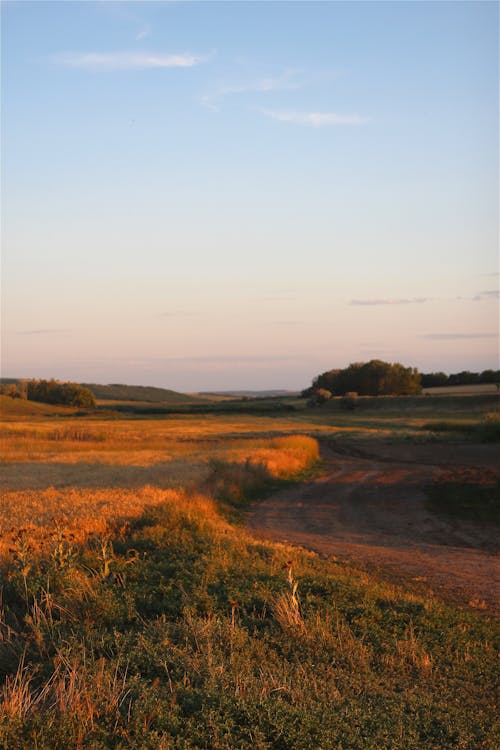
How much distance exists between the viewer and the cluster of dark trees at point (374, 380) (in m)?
110

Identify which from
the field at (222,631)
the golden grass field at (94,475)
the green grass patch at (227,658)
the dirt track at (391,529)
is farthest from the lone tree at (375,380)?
the green grass patch at (227,658)

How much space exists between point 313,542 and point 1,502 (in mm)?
7327

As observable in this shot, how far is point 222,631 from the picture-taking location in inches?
301

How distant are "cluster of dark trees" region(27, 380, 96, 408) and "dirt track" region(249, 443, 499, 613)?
81334 millimetres

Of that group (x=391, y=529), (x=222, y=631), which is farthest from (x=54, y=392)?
(x=222, y=631)

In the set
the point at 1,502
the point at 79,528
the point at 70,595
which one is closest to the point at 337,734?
the point at 70,595

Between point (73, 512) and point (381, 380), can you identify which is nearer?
point (73, 512)

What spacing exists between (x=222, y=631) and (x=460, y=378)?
374ft

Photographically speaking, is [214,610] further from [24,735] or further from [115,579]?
[24,735]

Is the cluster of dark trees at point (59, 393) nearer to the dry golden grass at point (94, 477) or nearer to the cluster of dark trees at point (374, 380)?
the cluster of dark trees at point (374, 380)

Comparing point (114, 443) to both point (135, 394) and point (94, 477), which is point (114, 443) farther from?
point (135, 394)

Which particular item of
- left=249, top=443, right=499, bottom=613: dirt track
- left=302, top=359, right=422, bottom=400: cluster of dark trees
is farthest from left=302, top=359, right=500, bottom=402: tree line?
left=249, top=443, right=499, bottom=613: dirt track

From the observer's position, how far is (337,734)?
5367 mm

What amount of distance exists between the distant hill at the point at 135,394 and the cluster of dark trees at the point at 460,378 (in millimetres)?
46055
